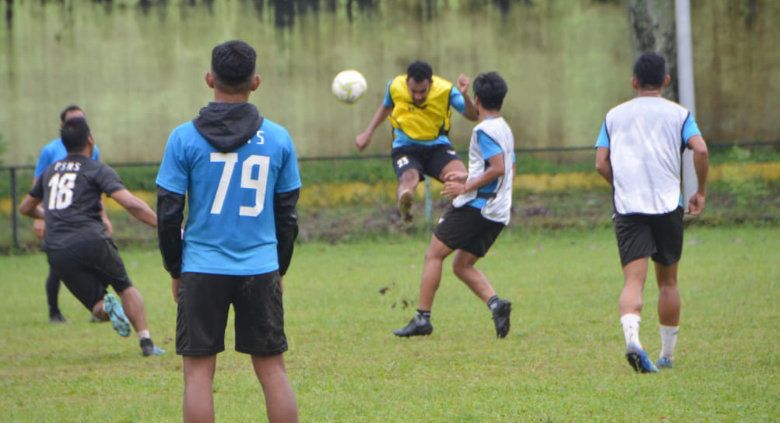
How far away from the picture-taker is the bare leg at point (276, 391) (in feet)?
18.6

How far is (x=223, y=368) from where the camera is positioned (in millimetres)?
9102

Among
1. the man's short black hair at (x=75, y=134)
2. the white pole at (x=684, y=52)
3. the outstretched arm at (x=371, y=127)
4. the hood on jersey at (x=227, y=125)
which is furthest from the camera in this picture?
the white pole at (x=684, y=52)

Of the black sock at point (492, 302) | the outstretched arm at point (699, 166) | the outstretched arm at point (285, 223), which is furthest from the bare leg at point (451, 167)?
the outstretched arm at point (285, 223)

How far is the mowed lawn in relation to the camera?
7262 mm

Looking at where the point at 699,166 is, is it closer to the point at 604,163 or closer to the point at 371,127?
the point at 604,163

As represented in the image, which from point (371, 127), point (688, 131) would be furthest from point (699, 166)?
point (371, 127)

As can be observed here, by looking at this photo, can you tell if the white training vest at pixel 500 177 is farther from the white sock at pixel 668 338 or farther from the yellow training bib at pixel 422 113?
the white sock at pixel 668 338

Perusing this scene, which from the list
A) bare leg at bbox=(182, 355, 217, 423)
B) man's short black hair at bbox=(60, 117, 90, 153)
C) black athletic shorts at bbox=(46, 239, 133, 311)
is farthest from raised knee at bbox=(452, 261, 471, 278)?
bare leg at bbox=(182, 355, 217, 423)

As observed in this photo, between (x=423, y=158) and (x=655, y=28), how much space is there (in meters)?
10.6

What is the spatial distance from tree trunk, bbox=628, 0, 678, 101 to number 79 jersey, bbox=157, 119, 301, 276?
53.2 ft

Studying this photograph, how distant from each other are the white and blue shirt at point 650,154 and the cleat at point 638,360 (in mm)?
844

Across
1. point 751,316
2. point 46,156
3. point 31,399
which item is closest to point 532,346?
point 751,316

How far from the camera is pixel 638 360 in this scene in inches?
312

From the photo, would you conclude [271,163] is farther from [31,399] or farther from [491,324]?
[491,324]
